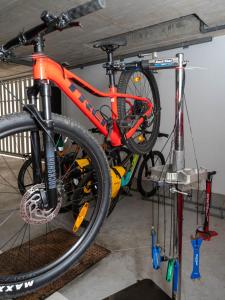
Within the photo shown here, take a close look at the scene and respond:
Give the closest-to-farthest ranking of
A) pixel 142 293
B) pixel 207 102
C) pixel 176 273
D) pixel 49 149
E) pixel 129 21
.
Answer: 1. pixel 49 149
2. pixel 176 273
3. pixel 142 293
4. pixel 129 21
5. pixel 207 102

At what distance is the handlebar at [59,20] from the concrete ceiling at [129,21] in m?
0.80

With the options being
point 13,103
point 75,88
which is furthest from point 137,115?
point 13,103

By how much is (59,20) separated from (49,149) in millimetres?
435

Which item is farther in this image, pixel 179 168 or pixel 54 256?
pixel 54 256

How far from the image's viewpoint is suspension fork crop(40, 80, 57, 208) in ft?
2.84

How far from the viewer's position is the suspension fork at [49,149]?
2.84 ft

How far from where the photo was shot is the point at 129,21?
2.47 meters

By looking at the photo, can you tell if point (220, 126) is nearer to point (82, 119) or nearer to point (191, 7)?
point (191, 7)

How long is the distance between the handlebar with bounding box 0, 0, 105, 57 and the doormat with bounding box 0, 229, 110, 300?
1.39 metres

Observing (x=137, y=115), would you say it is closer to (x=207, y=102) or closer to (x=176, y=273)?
(x=176, y=273)

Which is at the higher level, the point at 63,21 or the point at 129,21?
the point at 129,21

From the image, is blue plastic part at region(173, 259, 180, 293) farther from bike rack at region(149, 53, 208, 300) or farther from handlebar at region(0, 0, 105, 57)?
handlebar at region(0, 0, 105, 57)

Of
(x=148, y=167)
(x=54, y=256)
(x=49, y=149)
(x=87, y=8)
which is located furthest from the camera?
(x=148, y=167)

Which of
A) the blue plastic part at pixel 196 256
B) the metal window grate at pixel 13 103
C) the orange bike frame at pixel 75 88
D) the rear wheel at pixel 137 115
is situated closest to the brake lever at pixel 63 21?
the orange bike frame at pixel 75 88
